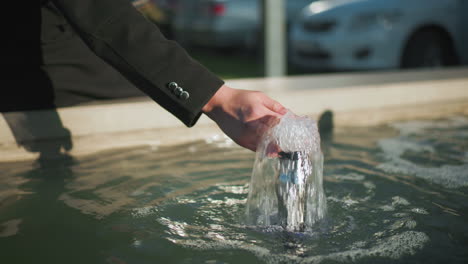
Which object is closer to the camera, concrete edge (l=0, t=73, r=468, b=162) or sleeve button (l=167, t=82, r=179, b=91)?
sleeve button (l=167, t=82, r=179, b=91)

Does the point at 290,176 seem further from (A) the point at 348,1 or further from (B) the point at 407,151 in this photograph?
(A) the point at 348,1

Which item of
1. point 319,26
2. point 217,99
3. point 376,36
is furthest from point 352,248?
point 319,26

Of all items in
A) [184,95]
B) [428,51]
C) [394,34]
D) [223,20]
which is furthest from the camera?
[223,20]

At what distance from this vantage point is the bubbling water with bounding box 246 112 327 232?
62.9 inches

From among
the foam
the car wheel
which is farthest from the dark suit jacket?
the car wheel

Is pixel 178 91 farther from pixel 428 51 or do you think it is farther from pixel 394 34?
pixel 428 51

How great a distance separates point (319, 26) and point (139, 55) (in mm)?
6019

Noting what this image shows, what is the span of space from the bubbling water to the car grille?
550 centimetres

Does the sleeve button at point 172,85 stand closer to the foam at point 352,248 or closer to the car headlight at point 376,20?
the foam at point 352,248

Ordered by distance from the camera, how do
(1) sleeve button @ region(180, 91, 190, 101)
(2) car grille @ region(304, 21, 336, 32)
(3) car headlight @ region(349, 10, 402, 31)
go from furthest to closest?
1. (2) car grille @ region(304, 21, 336, 32)
2. (3) car headlight @ region(349, 10, 402, 31)
3. (1) sleeve button @ region(180, 91, 190, 101)

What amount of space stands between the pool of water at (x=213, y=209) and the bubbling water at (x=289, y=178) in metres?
0.05

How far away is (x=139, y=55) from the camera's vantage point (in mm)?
1539

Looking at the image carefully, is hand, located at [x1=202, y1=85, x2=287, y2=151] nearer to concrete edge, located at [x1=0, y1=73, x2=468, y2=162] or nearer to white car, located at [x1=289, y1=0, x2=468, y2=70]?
concrete edge, located at [x1=0, y1=73, x2=468, y2=162]

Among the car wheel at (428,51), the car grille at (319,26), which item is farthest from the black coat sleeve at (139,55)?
the car grille at (319,26)
